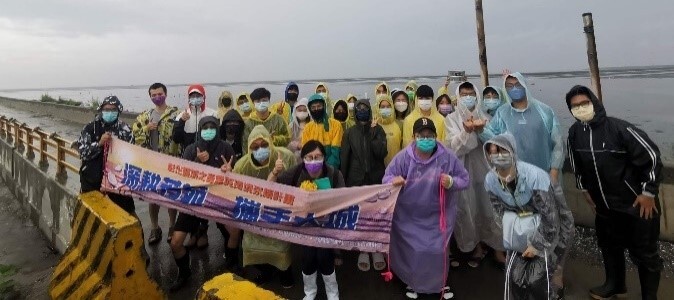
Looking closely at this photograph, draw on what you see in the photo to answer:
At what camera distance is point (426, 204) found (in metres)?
3.77

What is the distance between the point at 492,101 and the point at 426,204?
1.63m

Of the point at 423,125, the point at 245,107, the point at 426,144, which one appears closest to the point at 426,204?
the point at 426,144

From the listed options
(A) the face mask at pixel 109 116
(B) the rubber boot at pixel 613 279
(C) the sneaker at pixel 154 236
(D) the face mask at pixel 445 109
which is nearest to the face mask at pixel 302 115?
(D) the face mask at pixel 445 109

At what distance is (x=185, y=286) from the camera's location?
4039mm

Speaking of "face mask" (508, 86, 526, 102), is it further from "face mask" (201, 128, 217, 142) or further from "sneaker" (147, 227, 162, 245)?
"sneaker" (147, 227, 162, 245)

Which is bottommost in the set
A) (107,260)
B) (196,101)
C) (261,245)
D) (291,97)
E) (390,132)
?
(261,245)

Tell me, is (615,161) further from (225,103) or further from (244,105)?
Answer: (225,103)

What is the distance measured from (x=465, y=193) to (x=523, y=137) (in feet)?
2.81

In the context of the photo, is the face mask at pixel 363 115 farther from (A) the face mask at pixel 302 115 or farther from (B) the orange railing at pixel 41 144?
(B) the orange railing at pixel 41 144

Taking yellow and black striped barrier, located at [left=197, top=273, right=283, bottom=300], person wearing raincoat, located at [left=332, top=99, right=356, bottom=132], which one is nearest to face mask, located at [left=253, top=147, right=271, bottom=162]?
person wearing raincoat, located at [left=332, top=99, right=356, bottom=132]

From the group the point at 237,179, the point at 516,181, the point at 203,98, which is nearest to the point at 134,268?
the point at 237,179

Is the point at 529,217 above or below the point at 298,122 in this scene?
below

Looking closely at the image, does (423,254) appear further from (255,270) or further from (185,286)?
(185,286)

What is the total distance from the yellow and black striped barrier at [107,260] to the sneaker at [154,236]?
1395 mm
